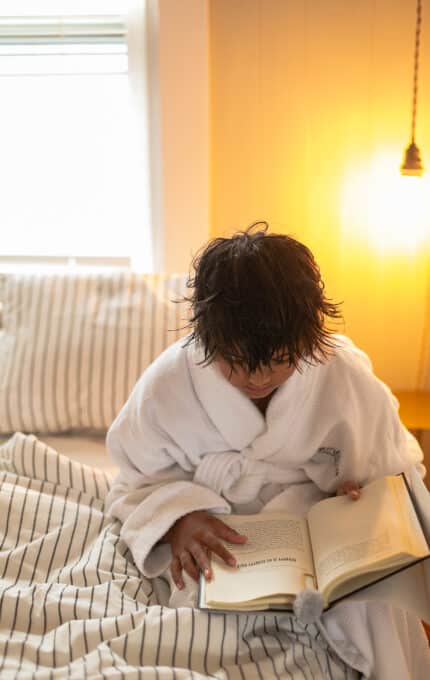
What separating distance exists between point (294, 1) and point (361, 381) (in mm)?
1101

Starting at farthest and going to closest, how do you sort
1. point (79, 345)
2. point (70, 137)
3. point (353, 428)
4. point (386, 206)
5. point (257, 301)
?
point (70, 137) → point (386, 206) → point (79, 345) → point (353, 428) → point (257, 301)

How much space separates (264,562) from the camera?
1181mm

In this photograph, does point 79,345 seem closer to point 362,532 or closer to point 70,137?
point 70,137

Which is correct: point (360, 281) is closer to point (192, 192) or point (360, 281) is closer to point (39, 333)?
point (192, 192)

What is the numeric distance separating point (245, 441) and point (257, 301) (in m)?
0.35

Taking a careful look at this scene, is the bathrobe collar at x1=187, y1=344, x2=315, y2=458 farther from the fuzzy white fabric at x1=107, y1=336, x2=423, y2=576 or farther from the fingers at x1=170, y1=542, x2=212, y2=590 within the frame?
the fingers at x1=170, y1=542, x2=212, y2=590

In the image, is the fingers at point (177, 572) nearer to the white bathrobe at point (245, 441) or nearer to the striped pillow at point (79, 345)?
the white bathrobe at point (245, 441)

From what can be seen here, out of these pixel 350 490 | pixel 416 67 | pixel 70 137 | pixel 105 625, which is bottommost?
pixel 105 625

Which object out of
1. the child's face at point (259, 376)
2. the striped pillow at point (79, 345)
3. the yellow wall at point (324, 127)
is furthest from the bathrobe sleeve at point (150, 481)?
the yellow wall at point (324, 127)

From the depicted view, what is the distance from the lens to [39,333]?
1.87m

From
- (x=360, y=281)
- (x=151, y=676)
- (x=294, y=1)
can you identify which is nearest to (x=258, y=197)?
(x=360, y=281)

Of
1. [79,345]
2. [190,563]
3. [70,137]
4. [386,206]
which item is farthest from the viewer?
[70,137]

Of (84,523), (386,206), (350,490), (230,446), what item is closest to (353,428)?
(350,490)

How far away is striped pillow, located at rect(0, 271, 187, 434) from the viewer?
72.0 inches
